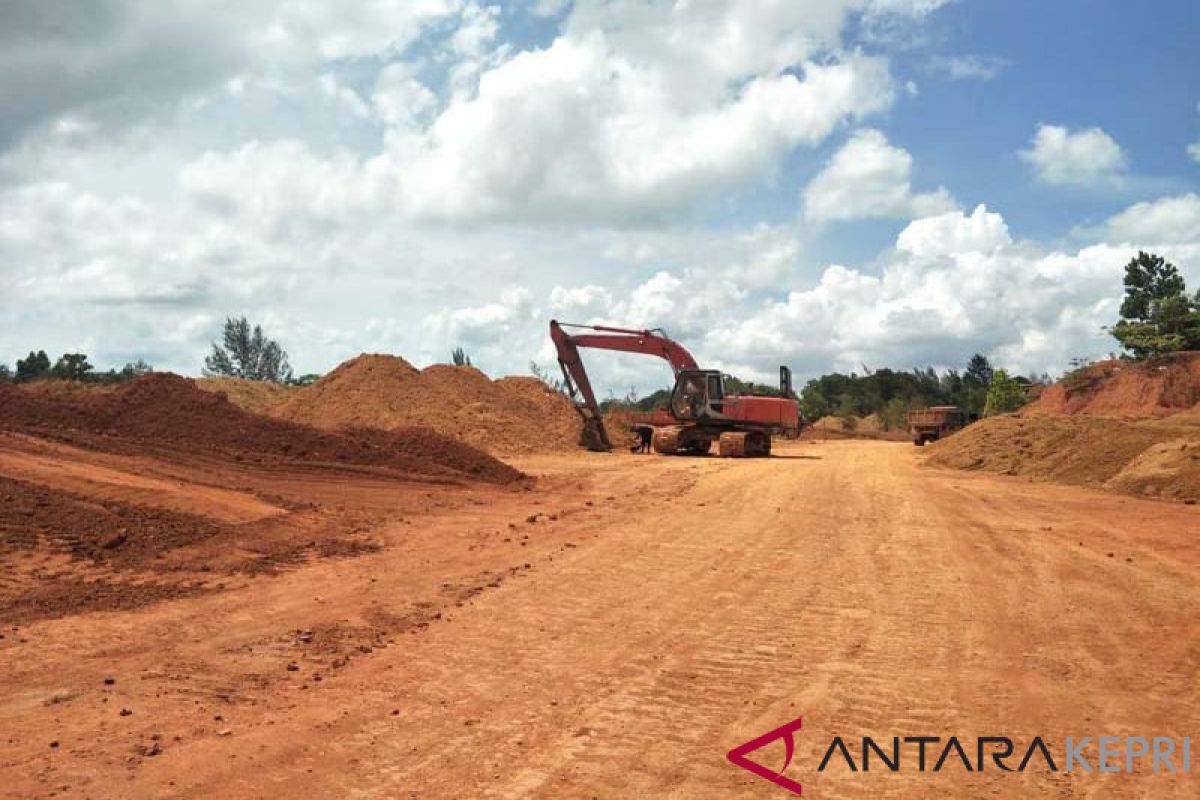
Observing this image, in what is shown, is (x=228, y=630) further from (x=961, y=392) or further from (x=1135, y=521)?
(x=961, y=392)

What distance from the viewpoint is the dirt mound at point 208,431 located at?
18250mm

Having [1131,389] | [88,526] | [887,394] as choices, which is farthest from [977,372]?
[88,526]

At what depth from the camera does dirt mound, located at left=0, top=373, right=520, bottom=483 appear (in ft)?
59.9

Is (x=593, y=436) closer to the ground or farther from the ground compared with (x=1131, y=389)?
closer to the ground

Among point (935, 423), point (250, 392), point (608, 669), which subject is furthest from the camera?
point (935, 423)

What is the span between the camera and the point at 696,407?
32.0m

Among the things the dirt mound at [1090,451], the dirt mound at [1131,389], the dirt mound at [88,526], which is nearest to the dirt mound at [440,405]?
the dirt mound at [1090,451]

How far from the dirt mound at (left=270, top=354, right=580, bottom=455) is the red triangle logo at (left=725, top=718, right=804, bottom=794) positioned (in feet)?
93.8

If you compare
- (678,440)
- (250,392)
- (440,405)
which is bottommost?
(678,440)

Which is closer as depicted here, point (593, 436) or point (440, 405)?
point (593, 436)

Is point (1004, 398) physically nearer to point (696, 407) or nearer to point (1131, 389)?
point (1131, 389)

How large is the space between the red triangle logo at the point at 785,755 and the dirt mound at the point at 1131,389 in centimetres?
3737

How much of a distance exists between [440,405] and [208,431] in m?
18.0

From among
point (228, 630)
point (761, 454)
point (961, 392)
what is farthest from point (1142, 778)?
point (961, 392)
